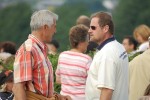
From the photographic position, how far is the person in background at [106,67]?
8164 mm

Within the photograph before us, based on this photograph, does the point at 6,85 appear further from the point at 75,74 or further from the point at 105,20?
the point at 105,20

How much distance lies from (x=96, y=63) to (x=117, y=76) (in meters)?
0.25

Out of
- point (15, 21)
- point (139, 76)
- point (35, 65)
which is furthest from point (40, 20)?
point (15, 21)

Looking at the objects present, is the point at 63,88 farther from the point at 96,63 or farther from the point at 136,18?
the point at 136,18

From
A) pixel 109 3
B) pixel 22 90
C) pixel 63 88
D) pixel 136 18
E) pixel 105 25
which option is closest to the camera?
pixel 22 90

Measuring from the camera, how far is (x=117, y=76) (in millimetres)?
8297

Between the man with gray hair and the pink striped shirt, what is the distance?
1581 millimetres

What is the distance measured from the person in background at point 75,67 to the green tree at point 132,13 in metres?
89.6

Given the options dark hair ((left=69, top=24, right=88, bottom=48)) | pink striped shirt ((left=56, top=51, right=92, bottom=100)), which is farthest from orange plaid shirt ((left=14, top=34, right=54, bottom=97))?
dark hair ((left=69, top=24, right=88, bottom=48))

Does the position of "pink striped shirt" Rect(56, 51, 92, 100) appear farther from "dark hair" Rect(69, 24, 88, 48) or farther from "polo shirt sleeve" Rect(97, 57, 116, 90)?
"polo shirt sleeve" Rect(97, 57, 116, 90)

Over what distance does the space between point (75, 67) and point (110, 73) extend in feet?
5.48

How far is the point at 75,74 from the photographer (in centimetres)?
977

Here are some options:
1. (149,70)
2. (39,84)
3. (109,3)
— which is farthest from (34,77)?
(109,3)

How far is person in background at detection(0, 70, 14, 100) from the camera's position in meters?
9.33
